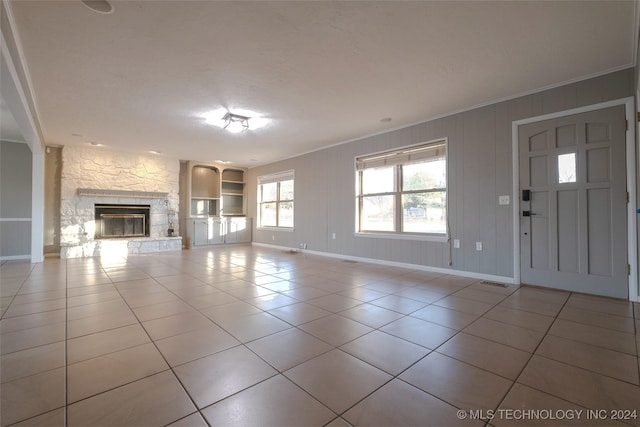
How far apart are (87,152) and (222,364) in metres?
7.31

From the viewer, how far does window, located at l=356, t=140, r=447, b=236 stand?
4.62 metres

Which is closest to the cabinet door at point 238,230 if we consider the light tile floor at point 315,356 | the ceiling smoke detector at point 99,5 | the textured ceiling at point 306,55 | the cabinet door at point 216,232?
the cabinet door at point 216,232

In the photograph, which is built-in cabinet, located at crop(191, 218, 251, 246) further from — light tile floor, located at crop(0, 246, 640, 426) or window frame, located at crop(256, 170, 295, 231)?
light tile floor, located at crop(0, 246, 640, 426)

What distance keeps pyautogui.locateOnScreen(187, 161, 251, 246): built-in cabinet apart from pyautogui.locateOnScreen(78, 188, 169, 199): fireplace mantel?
85 centimetres

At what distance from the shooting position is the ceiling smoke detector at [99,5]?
2.09 m

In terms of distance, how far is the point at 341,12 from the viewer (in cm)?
221

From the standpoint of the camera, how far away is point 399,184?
516 centimetres

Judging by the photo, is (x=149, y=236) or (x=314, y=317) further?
(x=149, y=236)

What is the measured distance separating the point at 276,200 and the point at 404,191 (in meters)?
4.23

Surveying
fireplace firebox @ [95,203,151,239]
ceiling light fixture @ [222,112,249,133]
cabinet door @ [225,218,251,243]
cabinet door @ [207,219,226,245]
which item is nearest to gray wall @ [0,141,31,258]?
fireplace firebox @ [95,203,151,239]

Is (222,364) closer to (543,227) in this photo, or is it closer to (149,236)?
(543,227)

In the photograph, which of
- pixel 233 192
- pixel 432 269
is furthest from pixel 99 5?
pixel 233 192

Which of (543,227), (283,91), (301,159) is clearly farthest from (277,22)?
(301,159)

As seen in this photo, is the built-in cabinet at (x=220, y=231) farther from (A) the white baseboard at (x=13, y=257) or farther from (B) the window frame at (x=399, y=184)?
(B) the window frame at (x=399, y=184)
